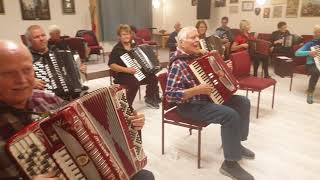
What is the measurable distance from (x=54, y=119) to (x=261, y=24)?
271 inches

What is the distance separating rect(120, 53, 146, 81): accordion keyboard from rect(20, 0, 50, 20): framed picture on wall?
4241 mm

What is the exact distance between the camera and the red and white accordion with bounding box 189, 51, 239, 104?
2.20 metres

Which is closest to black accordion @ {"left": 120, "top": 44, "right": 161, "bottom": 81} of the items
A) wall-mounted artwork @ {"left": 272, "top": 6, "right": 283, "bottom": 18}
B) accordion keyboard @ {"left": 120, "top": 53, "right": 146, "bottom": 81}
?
accordion keyboard @ {"left": 120, "top": 53, "right": 146, "bottom": 81}

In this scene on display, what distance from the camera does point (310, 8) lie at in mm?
6070

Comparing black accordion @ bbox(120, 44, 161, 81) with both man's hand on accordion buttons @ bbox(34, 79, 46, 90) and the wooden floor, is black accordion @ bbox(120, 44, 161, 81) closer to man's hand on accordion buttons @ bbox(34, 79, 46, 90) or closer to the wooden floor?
the wooden floor

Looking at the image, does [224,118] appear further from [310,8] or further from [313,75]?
[310,8]

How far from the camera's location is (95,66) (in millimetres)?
6336

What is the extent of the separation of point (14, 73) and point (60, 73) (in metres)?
1.31

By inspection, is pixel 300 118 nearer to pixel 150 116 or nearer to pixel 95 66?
pixel 150 116

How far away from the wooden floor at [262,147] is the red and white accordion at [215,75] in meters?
0.61

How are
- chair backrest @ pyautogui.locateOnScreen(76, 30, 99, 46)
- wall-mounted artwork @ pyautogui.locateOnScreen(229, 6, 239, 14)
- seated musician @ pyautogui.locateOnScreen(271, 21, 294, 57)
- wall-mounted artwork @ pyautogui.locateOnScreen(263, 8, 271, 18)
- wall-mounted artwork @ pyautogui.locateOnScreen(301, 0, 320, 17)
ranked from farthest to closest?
1. wall-mounted artwork @ pyautogui.locateOnScreen(229, 6, 239, 14)
2. wall-mounted artwork @ pyautogui.locateOnScreen(263, 8, 271, 18)
3. chair backrest @ pyautogui.locateOnScreen(76, 30, 99, 46)
4. wall-mounted artwork @ pyautogui.locateOnScreen(301, 0, 320, 17)
5. seated musician @ pyautogui.locateOnScreen(271, 21, 294, 57)

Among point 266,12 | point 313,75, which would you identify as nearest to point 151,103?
point 313,75

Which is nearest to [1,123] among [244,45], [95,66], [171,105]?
[171,105]

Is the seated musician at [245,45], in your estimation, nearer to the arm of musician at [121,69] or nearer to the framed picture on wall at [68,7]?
the arm of musician at [121,69]
